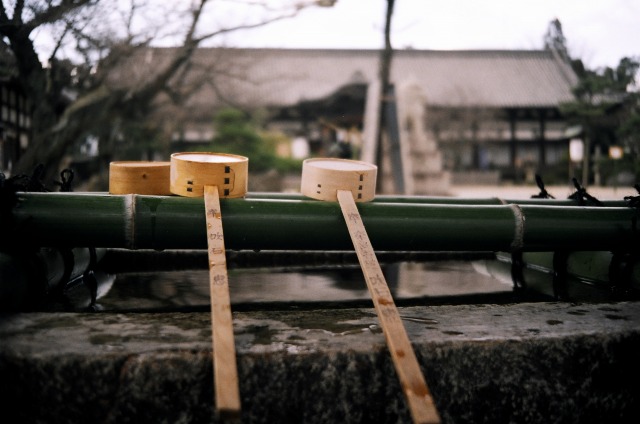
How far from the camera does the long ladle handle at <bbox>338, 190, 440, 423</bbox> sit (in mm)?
1287

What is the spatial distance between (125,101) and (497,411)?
30.5ft

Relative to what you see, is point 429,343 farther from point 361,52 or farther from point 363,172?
point 361,52

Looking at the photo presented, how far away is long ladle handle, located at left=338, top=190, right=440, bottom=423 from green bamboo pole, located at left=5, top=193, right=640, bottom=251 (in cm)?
16

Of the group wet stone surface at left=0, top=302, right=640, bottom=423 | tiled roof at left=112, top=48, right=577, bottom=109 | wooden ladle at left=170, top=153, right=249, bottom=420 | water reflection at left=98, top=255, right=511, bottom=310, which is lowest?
water reflection at left=98, top=255, right=511, bottom=310

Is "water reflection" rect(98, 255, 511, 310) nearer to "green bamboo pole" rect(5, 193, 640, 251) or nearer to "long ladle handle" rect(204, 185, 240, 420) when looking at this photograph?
"green bamboo pole" rect(5, 193, 640, 251)

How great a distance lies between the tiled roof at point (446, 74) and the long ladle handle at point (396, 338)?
75.7 ft

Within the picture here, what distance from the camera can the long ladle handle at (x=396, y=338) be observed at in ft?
4.22

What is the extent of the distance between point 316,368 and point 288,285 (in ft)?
5.45

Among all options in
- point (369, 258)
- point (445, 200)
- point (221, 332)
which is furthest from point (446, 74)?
point (221, 332)

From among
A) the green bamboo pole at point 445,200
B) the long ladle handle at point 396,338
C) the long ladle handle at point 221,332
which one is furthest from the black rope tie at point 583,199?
the long ladle handle at point 221,332

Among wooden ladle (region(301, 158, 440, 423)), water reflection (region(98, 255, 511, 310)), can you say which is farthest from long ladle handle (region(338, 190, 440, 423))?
water reflection (region(98, 255, 511, 310))

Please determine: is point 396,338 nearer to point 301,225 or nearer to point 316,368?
point 316,368

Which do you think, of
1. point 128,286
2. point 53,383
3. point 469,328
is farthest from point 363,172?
point 128,286

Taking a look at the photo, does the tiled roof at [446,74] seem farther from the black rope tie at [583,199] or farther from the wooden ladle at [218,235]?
the wooden ladle at [218,235]
